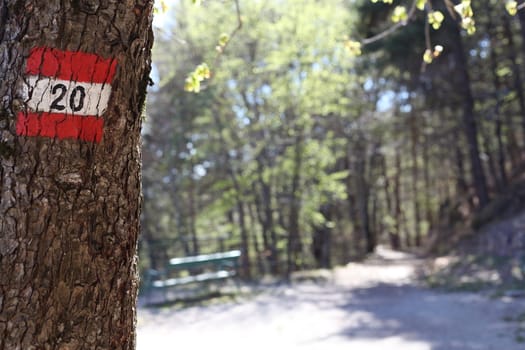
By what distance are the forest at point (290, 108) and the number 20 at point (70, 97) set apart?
11.6 m

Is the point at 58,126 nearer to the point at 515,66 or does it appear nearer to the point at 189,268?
the point at 189,268

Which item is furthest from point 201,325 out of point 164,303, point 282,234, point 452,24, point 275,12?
point 452,24

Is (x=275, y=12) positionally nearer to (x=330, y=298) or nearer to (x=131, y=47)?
(x=330, y=298)

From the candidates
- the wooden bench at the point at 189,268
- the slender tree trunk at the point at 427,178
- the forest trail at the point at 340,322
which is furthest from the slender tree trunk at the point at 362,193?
the wooden bench at the point at 189,268

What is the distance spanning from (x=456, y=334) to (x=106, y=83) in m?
7.05

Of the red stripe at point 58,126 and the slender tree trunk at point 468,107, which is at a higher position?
the slender tree trunk at point 468,107

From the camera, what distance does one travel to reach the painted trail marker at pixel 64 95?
62.2 inches

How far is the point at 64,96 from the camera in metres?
1.61

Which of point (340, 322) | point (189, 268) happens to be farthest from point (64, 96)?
point (189, 268)

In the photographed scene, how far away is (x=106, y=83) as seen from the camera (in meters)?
1.66

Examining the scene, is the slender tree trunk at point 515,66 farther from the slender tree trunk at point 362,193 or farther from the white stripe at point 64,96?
the white stripe at point 64,96

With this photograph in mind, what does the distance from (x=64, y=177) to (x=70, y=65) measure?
313 mm

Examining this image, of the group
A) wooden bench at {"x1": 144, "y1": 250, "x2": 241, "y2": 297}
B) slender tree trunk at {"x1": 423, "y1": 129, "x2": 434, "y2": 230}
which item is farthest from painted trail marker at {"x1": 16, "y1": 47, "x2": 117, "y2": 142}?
slender tree trunk at {"x1": 423, "y1": 129, "x2": 434, "y2": 230}

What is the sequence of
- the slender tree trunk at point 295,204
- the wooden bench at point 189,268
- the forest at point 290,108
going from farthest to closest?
the slender tree trunk at point 295,204, the forest at point 290,108, the wooden bench at point 189,268
